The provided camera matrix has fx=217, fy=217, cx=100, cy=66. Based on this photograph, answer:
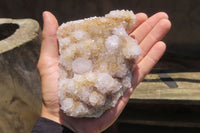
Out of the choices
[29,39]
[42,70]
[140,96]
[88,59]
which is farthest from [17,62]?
[140,96]

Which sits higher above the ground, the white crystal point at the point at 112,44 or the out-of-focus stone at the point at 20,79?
the white crystal point at the point at 112,44

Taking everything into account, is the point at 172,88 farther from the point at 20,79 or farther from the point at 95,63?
the point at 20,79

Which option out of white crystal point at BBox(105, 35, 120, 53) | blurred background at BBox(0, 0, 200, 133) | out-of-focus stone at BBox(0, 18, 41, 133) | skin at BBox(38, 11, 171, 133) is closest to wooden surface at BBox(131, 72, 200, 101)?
blurred background at BBox(0, 0, 200, 133)

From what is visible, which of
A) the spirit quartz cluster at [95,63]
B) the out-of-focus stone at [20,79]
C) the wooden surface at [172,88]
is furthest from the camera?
the wooden surface at [172,88]

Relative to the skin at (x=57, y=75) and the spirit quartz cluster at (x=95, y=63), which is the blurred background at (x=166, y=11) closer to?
the skin at (x=57, y=75)

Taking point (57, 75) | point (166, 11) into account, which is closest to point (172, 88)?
point (166, 11)

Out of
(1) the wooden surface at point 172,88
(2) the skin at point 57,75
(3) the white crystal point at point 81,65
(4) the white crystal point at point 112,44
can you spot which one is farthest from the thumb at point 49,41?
(1) the wooden surface at point 172,88
